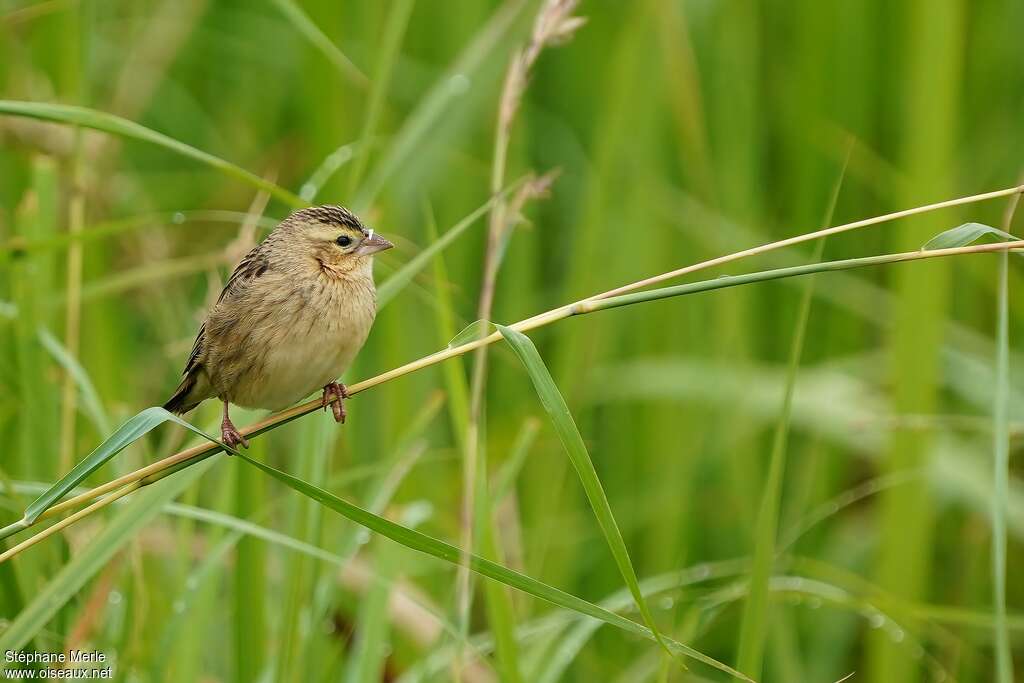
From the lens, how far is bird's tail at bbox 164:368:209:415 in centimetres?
323

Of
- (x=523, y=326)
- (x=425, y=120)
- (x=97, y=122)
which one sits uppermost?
(x=425, y=120)

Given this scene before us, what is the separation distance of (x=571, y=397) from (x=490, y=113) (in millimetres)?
1787

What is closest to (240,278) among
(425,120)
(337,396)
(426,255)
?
(337,396)

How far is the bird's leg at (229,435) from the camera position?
2.68 m

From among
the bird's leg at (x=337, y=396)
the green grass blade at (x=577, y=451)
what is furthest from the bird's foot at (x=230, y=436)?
the green grass blade at (x=577, y=451)

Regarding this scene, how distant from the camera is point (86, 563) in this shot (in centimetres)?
241

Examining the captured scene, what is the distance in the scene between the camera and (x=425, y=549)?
81.3 inches

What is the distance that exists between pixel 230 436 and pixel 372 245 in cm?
60

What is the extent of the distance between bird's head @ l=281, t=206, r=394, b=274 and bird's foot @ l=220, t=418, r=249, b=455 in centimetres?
46

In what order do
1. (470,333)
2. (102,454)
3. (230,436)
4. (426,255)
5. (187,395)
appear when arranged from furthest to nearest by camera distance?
(187,395) < (230,436) < (426,255) < (470,333) < (102,454)

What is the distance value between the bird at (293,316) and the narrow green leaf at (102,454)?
2.96ft

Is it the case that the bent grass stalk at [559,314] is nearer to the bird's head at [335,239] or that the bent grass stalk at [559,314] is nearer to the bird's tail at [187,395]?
the bird's head at [335,239]

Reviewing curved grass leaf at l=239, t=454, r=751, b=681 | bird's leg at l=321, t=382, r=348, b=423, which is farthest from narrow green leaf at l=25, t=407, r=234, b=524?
bird's leg at l=321, t=382, r=348, b=423

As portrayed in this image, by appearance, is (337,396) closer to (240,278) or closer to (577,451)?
(240,278)
